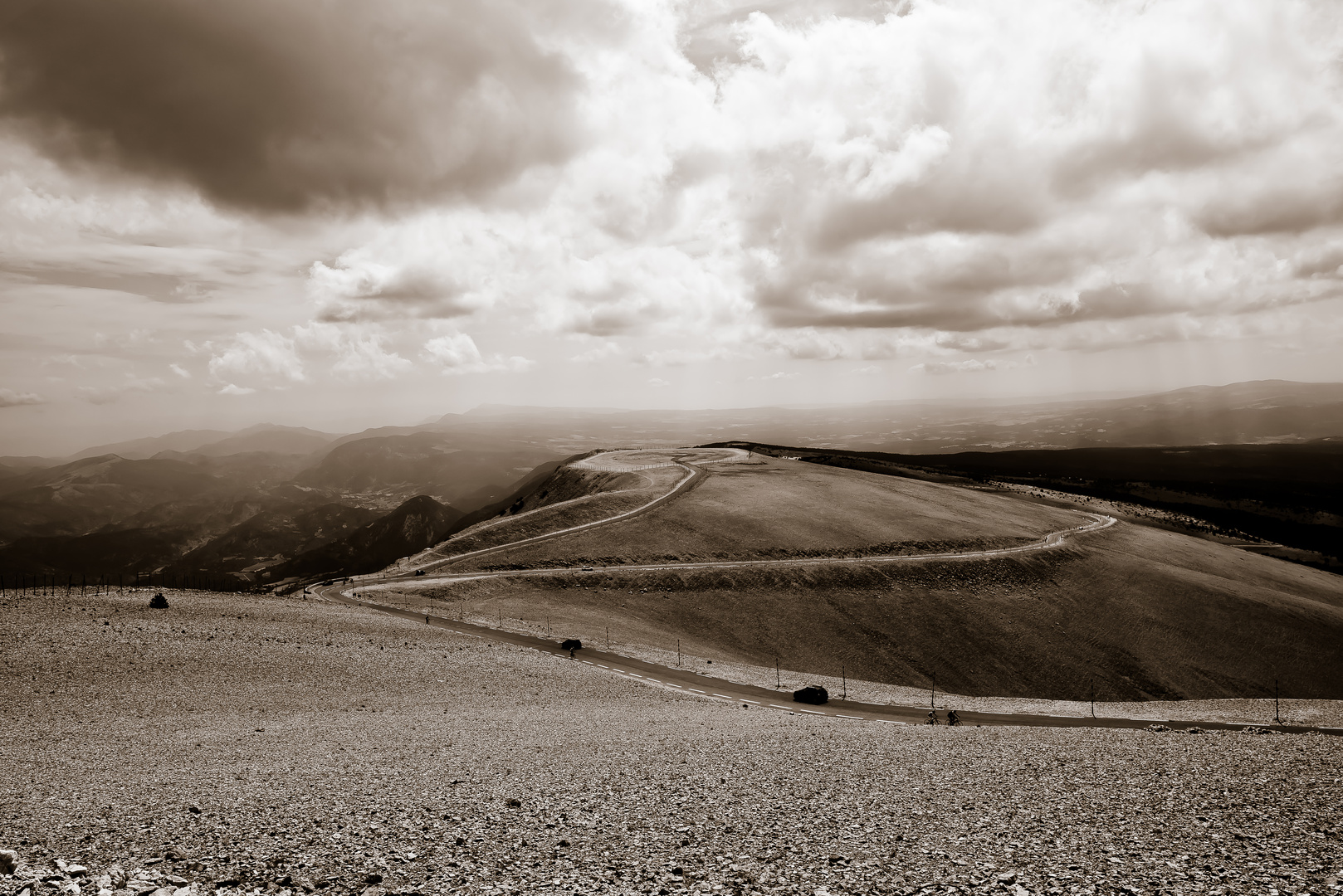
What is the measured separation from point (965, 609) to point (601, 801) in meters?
64.1

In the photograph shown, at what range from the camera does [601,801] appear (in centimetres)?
1741

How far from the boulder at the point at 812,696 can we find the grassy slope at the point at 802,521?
3837cm

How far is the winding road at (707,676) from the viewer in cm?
3831

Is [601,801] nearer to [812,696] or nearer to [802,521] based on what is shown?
[812,696]

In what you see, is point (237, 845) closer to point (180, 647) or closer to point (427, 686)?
point (427, 686)

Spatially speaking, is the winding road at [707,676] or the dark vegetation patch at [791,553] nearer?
the winding road at [707,676]

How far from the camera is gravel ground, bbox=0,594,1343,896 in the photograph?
13078mm

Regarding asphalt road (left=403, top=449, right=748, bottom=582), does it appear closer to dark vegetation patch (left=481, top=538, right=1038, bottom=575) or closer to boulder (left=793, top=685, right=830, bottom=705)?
dark vegetation patch (left=481, top=538, right=1038, bottom=575)

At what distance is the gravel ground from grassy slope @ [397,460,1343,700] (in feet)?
101

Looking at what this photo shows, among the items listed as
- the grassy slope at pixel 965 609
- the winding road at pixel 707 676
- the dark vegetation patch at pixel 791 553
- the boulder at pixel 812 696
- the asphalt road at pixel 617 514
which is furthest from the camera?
the asphalt road at pixel 617 514

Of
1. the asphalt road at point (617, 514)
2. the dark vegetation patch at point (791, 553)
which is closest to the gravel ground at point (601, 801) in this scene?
the dark vegetation patch at point (791, 553)

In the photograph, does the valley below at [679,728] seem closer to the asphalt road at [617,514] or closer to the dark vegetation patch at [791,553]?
the dark vegetation patch at [791,553]

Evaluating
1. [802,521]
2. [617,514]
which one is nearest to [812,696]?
[802,521]

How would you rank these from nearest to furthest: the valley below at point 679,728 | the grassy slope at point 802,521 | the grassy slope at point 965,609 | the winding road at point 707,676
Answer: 1. the valley below at point 679,728
2. the winding road at point 707,676
3. the grassy slope at point 965,609
4. the grassy slope at point 802,521
